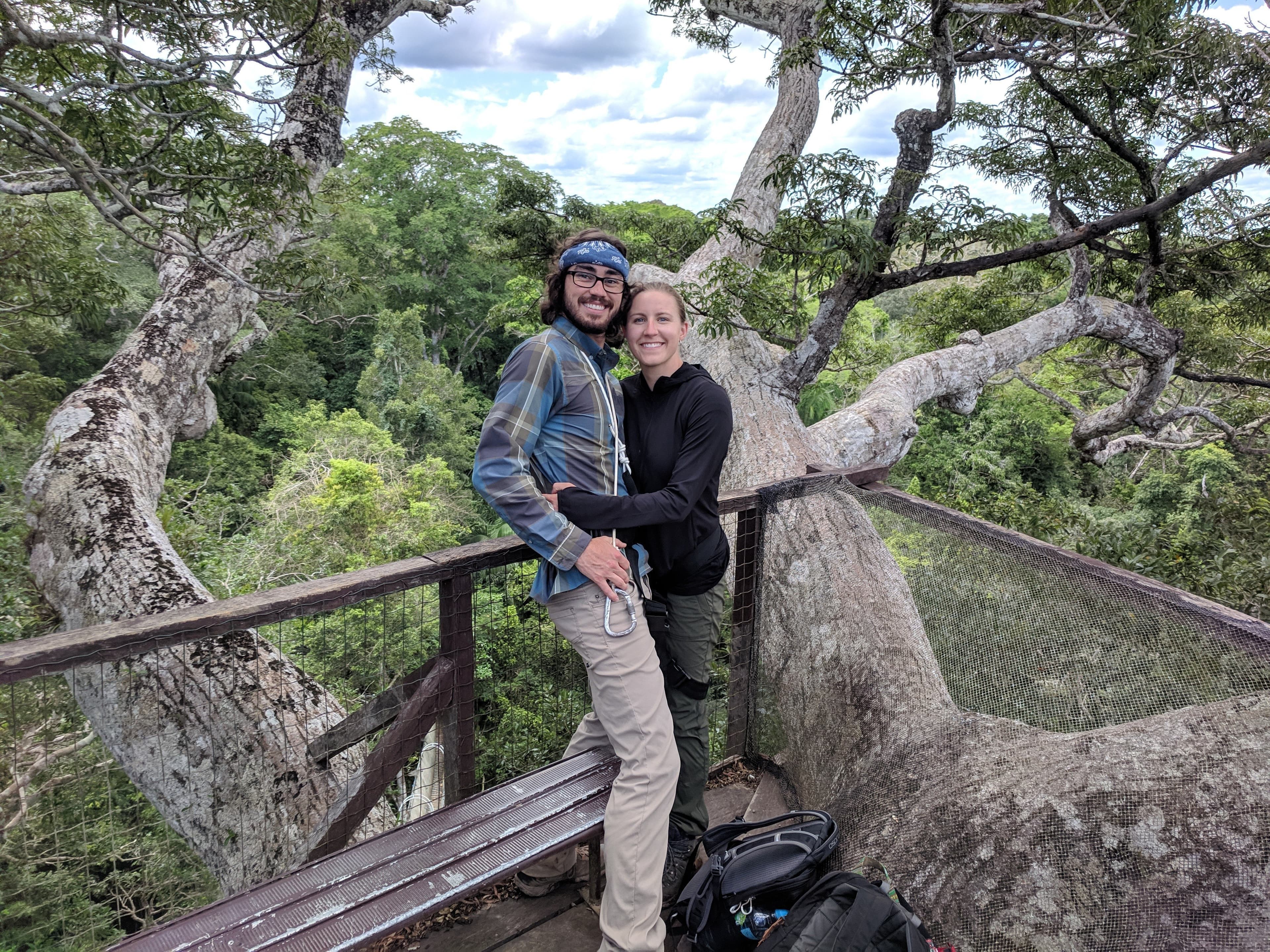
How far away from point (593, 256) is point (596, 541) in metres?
0.69

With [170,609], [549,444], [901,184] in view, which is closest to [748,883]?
[549,444]

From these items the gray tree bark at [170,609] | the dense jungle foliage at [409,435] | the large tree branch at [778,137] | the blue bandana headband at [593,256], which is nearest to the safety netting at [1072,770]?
the blue bandana headband at [593,256]

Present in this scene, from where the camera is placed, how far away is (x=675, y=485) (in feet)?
5.80

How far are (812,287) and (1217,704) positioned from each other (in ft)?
19.3

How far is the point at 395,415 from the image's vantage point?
72.4 feet

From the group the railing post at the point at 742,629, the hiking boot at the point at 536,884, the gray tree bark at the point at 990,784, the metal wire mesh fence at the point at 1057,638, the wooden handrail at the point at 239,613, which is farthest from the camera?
the railing post at the point at 742,629

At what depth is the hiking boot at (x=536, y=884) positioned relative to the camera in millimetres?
2076

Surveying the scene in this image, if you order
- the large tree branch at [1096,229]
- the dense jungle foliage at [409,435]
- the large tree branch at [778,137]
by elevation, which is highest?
the large tree branch at [778,137]

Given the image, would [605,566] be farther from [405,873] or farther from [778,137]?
[778,137]

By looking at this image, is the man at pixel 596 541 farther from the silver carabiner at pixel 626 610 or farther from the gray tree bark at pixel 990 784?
the gray tree bark at pixel 990 784

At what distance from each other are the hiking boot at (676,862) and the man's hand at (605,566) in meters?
0.77

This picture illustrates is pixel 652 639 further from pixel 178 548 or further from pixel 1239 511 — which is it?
pixel 1239 511

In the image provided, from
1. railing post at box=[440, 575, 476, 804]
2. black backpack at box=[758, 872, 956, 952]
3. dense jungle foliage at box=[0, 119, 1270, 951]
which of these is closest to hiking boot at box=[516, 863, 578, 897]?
railing post at box=[440, 575, 476, 804]

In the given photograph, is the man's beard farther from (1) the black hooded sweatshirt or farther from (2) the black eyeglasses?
(1) the black hooded sweatshirt
